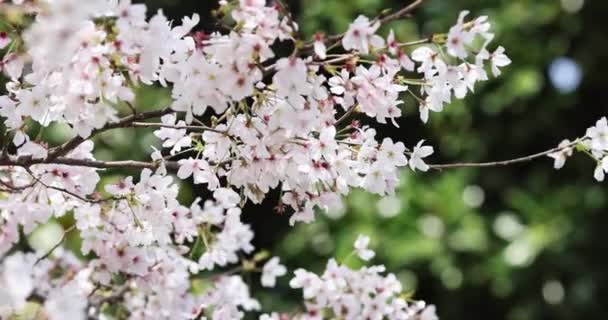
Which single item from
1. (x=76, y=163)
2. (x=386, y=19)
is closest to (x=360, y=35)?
(x=386, y=19)

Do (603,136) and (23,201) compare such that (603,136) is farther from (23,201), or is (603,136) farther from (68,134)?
(68,134)

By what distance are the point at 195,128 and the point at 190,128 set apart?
0.01 metres

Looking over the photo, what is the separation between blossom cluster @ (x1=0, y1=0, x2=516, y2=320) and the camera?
3.37 feet

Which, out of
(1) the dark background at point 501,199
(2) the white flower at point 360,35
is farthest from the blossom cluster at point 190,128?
(1) the dark background at point 501,199

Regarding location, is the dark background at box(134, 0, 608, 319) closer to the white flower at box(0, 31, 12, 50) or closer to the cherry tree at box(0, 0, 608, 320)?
the cherry tree at box(0, 0, 608, 320)

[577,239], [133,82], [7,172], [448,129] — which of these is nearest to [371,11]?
[448,129]

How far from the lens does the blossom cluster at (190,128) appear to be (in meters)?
1.03

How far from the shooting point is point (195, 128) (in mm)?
1179

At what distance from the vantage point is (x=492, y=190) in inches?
142

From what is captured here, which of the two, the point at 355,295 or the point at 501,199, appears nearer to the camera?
the point at 355,295

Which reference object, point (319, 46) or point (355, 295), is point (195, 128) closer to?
point (319, 46)

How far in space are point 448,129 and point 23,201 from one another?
2.58 meters

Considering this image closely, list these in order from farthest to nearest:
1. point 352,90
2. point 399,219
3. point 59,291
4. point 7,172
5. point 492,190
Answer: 1. point 492,190
2. point 399,219
3. point 7,172
4. point 352,90
5. point 59,291

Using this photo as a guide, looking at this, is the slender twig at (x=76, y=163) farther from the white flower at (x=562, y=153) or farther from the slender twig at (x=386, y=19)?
the white flower at (x=562, y=153)
